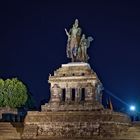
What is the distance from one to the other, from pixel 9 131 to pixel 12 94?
898 inches

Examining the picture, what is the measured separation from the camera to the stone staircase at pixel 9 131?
44.4 metres

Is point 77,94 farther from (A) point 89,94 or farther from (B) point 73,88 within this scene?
(A) point 89,94

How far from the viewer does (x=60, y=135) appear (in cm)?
4488

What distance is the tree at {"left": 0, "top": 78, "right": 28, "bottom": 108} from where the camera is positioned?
67.1 m

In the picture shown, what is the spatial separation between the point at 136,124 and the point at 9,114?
19878mm

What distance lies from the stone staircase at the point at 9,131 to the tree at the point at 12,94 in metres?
20.8

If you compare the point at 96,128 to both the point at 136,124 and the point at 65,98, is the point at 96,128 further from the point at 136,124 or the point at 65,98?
the point at 65,98

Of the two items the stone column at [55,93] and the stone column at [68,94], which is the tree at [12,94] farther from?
the stone column at [68,94]

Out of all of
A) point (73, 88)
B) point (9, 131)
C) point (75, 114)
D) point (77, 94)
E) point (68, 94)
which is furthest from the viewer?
point (73, 88)

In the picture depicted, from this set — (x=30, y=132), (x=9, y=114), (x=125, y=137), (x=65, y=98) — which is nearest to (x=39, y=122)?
(x=30, y=132)

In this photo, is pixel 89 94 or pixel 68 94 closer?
pixel 89 94

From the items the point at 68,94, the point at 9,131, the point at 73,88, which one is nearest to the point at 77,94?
the point at 73,88

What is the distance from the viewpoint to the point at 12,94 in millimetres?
67562

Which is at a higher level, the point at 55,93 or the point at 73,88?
the point at 73,88
